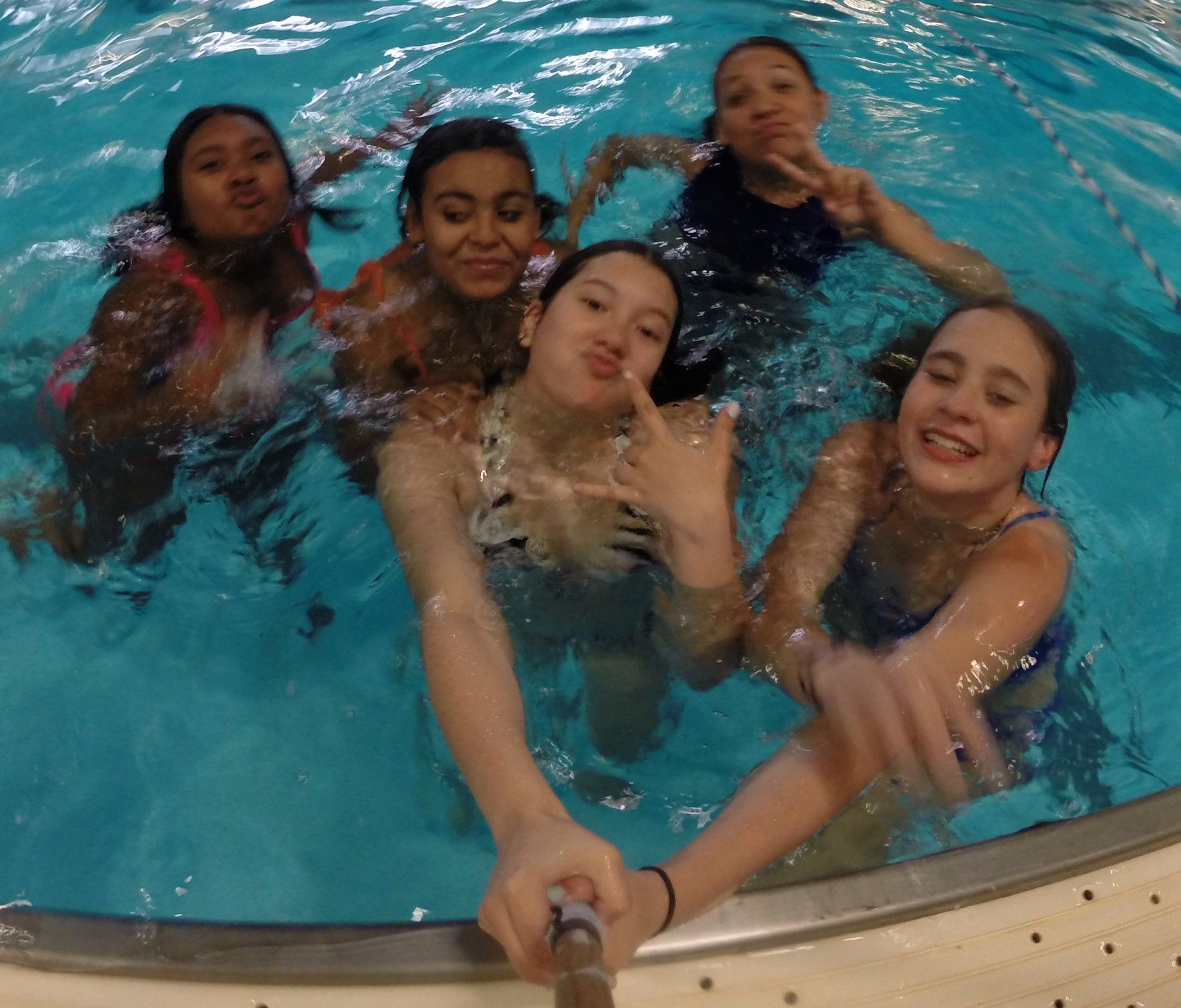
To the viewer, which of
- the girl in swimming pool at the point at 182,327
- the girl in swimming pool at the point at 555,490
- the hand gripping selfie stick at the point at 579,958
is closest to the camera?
the hand gripping selfie stick at the point at 579,958

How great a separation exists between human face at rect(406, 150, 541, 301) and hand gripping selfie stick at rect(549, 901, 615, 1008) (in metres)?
1.62

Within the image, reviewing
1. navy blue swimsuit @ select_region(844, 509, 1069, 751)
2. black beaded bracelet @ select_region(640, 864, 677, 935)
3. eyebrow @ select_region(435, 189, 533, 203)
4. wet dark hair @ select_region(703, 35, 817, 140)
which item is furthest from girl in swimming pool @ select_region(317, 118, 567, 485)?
black beaded bracelet @ select_region(640, 864, 677, 935)

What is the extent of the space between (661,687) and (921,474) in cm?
62

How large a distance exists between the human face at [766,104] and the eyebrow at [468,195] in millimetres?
826

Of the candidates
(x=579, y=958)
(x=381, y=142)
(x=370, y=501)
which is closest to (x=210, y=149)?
(x=370, y=501)

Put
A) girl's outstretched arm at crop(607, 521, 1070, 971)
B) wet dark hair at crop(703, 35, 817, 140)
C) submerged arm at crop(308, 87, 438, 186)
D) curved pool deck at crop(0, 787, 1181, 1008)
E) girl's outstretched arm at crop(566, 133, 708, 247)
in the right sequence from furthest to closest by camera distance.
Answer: submerged arm at crop(308, 87, 438, 186) → girl's outstretched arm at crop(566, 133, 708, 247) → wet dark hair at crop(703, 35, 817, 140) → girl's outstretched arm at crop(607, 521, 1070, 971) → curved pool deck at crop(0, 787, 1181, 1008)

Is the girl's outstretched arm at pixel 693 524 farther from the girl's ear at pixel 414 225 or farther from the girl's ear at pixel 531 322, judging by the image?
the girl's ear at pixel 414 225

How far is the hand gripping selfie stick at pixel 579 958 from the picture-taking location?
918 mm

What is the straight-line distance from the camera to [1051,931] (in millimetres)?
1280

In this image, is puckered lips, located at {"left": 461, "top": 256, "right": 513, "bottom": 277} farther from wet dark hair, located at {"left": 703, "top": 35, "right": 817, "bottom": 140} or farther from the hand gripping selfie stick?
the hand gripping selfie stick

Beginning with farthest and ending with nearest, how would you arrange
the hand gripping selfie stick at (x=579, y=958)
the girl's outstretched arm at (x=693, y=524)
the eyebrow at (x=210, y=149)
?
the eyebrow at (x=210, y=149), the girl's outstretched arm at (x=693, y=524), the hand gripping selfie stick at (x=579, y=958)

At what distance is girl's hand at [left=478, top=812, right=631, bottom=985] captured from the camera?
108 centimetres

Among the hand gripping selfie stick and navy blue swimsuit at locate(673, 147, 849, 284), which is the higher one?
navy blue swimsuit at locate(673, 147, 849, 284)

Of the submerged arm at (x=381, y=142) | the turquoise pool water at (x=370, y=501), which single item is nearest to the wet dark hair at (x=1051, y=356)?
the turquoise pool water at (x=370, y=501)
